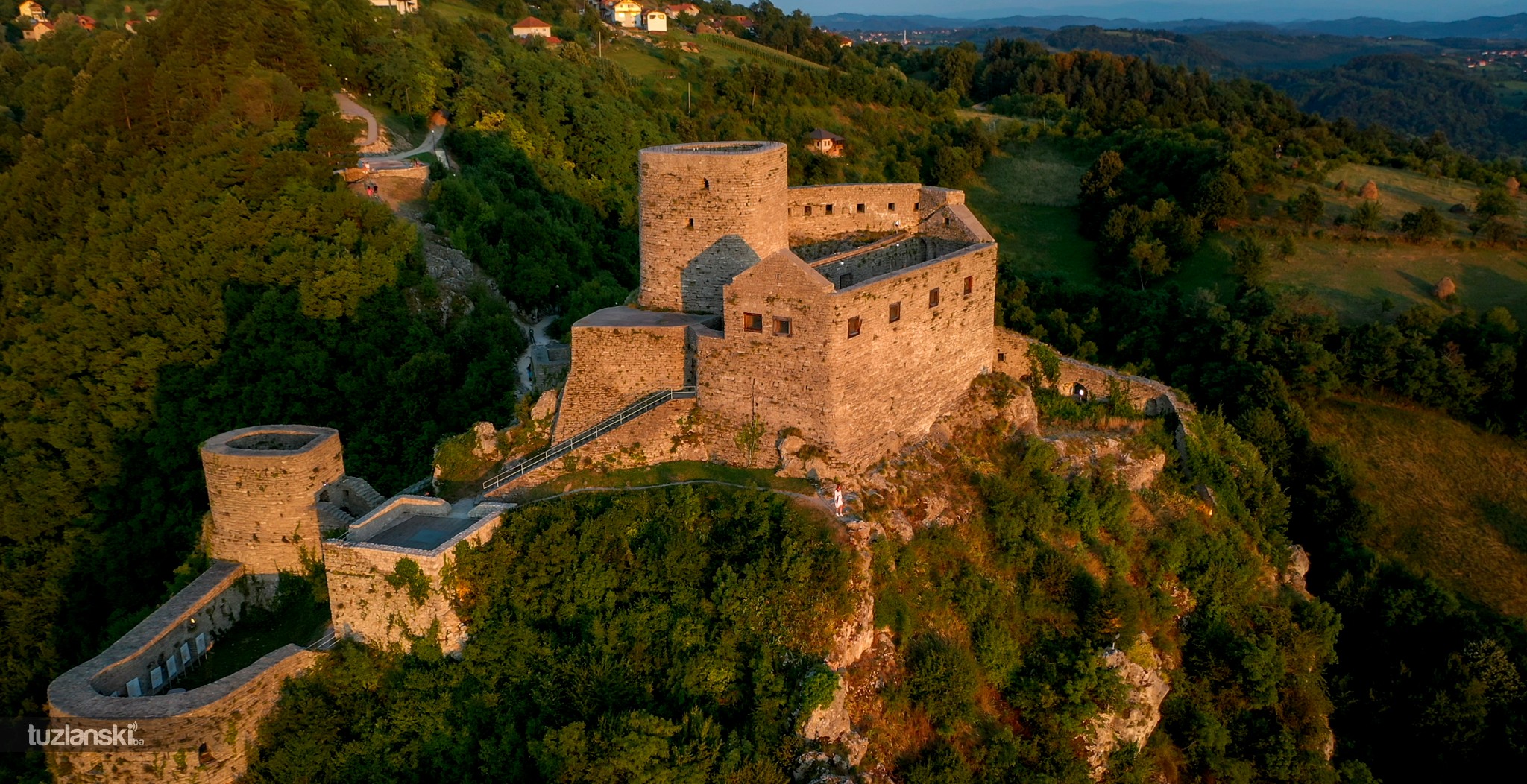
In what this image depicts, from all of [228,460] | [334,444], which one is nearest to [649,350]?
[334,444]

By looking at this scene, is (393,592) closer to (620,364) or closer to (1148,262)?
(620,364)

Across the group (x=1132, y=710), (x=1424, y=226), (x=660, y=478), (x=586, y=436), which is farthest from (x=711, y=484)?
(x=1424, y=226)

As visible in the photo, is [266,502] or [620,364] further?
[620,364]

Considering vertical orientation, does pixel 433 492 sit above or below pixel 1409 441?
above

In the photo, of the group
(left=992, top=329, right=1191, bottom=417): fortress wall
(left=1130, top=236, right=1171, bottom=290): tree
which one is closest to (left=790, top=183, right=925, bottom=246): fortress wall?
(left=992, top=329, right=1191, bottom=417): fortress wall

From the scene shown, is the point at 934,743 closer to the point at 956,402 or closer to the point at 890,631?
the point at 890,631

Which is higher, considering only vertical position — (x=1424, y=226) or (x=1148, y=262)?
(x=1424, y=226)

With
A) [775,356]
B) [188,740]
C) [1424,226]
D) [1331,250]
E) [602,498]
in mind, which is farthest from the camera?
[1331,250]
